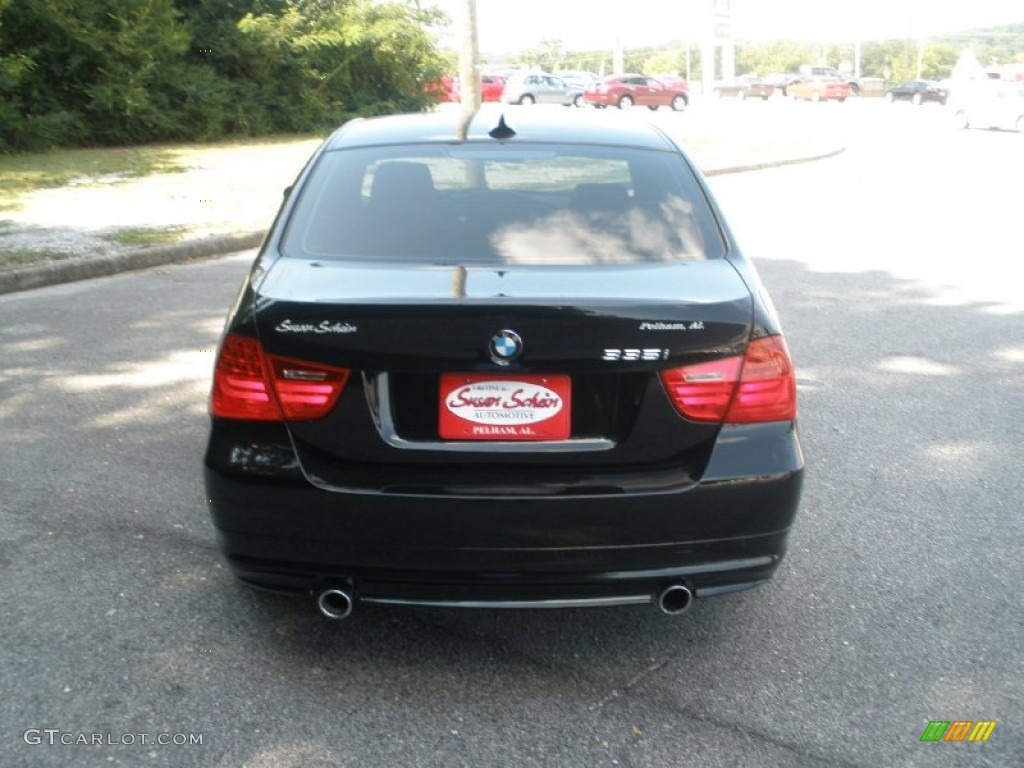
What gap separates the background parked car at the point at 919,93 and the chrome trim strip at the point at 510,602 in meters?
63.0

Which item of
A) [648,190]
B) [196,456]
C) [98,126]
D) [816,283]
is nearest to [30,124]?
[98,126]

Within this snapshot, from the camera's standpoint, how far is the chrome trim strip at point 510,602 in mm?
3139

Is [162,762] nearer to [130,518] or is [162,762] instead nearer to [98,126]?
[130,518]

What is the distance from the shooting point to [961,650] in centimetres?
358

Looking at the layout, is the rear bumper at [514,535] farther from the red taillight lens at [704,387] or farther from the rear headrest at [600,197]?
the rear headrest at [600,197]

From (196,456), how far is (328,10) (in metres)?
24.7

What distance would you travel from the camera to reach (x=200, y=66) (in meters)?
24.8

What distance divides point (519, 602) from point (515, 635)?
559 mm

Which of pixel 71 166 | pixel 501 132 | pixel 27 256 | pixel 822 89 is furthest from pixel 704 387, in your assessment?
pixel 822 89

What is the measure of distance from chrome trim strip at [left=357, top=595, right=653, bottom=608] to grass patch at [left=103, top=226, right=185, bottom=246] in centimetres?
855

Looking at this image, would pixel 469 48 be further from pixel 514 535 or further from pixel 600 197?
pixel 514 535

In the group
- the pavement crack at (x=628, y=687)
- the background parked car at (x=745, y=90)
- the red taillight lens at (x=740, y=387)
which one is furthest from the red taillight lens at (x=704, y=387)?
the background parked car at (x=745, y=90)

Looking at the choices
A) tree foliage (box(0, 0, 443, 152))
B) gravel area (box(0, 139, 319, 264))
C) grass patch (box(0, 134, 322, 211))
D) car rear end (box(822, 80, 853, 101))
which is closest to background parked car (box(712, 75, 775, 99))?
car rear end (box(822, 80, 853, 101))

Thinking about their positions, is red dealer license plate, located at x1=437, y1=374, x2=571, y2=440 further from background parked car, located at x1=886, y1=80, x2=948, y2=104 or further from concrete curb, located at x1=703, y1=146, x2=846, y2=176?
background parked car, located at x1=886, y1=80, x2=948, y2=104
